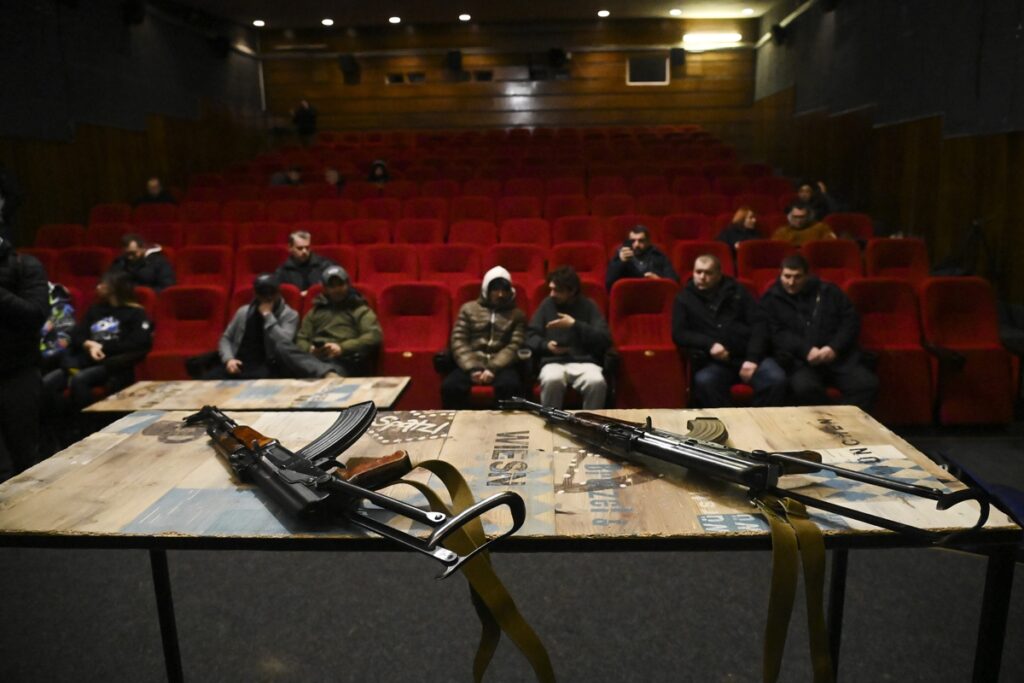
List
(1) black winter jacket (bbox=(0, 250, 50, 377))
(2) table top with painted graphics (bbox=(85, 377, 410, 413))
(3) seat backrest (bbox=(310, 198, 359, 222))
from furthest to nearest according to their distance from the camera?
(3) seat backrest (bbox=(310, 198, 359, 222)) → (2) table top with painted graphics (bbox=(85, 377, 410, 413)) → (1) black winter jacket (bbox=(0, 250, 50, 377))

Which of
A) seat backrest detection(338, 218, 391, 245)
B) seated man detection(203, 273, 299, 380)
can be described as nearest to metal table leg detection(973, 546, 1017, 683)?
seated man detection(203, 273, 299, 380)

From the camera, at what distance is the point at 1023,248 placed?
13.8 feet

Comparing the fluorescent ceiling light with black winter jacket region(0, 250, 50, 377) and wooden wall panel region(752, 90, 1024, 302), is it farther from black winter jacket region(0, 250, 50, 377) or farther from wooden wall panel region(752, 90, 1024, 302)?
black winter jacket region(0, 250, 50, 377)

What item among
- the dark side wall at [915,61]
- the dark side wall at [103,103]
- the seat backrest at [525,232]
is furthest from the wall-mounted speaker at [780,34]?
the dark side wall at [103,103]

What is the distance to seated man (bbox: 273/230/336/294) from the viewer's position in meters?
3.99

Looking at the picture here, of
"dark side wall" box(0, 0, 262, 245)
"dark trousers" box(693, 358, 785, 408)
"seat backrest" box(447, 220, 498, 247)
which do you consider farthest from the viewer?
"dark side wall" box(0, 0, 262, 245)

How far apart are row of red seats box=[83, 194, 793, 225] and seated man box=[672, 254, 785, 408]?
2.24m

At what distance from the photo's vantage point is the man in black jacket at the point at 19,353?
194 centimetres

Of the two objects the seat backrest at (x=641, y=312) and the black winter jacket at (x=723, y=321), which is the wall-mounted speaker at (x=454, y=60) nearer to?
the seat backrest at (x=641, y=312)

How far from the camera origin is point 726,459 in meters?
1.06

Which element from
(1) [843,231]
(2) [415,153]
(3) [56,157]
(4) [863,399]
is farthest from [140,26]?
(4) [863,399]

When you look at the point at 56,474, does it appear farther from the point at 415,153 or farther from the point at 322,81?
the point at 322,81

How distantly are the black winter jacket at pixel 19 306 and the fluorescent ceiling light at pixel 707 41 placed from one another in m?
10.1

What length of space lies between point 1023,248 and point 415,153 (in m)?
6.13
